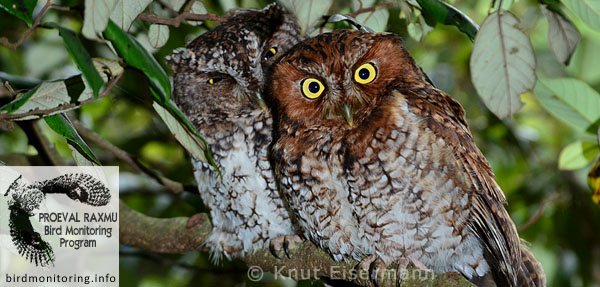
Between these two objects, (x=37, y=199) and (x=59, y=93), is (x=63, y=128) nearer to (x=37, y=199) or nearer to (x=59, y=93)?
(x=59, y=93)

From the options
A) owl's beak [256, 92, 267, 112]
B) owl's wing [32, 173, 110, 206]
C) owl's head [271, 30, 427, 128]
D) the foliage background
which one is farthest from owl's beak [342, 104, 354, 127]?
the foliage background

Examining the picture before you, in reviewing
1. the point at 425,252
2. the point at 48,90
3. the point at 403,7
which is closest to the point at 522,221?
the point at 425,252

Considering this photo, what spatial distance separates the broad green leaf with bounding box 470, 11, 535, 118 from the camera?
1231 millimetres

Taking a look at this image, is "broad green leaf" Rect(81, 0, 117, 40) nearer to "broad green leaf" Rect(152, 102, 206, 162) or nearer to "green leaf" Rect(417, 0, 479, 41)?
"broad green leaf" Rect(152, 102, 206, 162)

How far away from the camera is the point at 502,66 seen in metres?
1.25

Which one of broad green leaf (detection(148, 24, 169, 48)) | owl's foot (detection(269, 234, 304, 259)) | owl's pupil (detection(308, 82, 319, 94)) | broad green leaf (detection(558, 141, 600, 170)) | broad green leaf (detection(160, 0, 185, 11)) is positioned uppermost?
broad green leaf (detection(160, 0, 185, 11))

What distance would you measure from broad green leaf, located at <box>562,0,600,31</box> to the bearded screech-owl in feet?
3.50

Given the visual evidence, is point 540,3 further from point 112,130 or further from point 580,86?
point 112,130

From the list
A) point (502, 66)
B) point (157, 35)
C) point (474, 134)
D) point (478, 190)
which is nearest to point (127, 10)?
point (157, 35)

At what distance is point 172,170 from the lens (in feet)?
10.9

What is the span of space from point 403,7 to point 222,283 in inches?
79.2

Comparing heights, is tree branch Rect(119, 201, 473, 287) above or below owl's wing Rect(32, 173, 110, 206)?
below

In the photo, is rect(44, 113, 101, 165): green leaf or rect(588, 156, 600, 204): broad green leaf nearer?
rect(44, 113, 101, 165): green leaf

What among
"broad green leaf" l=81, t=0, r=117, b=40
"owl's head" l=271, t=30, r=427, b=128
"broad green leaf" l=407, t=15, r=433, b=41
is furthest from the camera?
"broad green leaf" l=407, t=15, r=433, b=41
